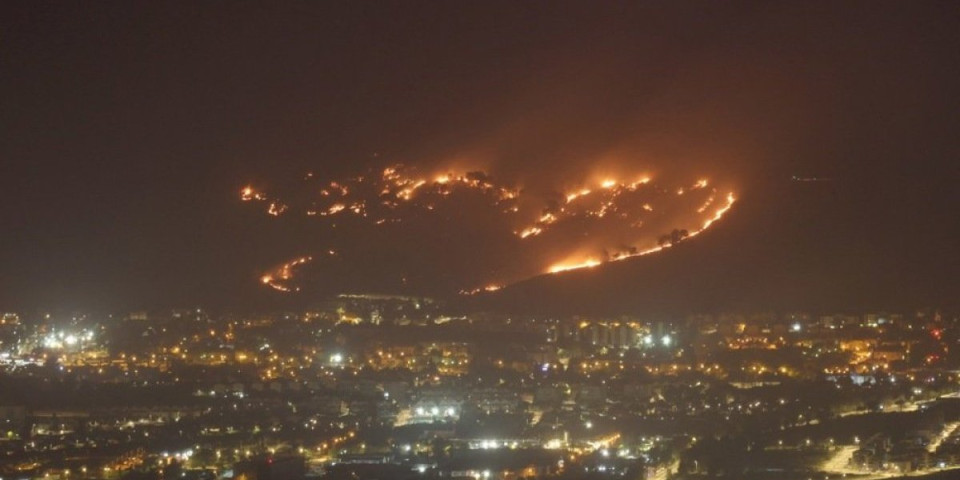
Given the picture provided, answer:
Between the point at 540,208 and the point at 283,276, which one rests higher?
the point at 540,208

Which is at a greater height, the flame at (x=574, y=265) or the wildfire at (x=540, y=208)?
the wildfire at (x=540, y=208)

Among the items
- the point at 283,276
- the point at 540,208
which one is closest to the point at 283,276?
the point at 283,276

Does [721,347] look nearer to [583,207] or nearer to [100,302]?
[583,207]

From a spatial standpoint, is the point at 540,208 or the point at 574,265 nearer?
the point at 574,265

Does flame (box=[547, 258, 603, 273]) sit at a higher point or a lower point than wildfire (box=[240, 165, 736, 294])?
Answer: lower

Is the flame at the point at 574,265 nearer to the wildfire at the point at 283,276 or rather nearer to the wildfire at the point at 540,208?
the wildfire at the point at 540,208

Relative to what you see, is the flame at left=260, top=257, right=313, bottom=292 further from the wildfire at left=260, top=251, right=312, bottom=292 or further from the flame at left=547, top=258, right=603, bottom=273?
the flame at left=547, top=258, right=603, bottom=273

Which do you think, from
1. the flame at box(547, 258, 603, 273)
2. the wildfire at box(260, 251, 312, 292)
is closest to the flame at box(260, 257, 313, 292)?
the wildfire at box(260, 251, 312, 292)

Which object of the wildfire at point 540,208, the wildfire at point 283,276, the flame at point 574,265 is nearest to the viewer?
the flame at point 574,265

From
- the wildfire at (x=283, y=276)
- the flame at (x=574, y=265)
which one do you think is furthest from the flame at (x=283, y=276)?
the flame at (x=574, y=265)

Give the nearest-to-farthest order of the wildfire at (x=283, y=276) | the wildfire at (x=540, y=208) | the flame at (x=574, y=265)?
the flame at (x=574, y=265), the wildfire at (x=540, y=208), the wildfire at (x=283, y=276)

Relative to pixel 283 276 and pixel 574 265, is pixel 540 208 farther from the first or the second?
pixel 283 276

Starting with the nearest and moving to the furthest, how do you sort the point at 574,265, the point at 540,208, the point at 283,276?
the point at 574,265
the point at 283,276
the point at 540,208
